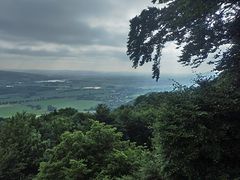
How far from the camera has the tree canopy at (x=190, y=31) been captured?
17094mm

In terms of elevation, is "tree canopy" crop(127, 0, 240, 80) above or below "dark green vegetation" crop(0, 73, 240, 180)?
above

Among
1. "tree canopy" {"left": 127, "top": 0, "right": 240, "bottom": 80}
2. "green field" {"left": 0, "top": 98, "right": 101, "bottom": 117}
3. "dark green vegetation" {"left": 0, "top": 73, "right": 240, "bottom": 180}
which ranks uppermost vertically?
"tree canopy" {"left": 127, "top": 0, "right": 240, "bottom": 80}

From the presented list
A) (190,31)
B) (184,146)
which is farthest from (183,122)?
(190,31)

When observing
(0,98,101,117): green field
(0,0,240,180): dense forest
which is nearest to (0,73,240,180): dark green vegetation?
(0,0,240,180): dense forest

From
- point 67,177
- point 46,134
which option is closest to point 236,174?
point 67,177

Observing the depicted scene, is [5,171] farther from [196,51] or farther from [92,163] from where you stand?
[196,51]

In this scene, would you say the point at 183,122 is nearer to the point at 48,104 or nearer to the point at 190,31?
the point at 190,31

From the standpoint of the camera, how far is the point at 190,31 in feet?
63.8

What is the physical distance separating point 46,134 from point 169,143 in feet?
109

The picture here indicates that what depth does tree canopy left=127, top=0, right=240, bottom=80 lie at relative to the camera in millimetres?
17094

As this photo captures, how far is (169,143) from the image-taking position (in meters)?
15.0

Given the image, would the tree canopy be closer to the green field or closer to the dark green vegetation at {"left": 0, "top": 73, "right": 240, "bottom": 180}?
the dark green vegetation at {"left": 0, "top": 73, "right": 240, "bottom": 180}

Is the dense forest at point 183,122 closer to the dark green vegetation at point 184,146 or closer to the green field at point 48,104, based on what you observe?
the dark green vegetation at point 184,146

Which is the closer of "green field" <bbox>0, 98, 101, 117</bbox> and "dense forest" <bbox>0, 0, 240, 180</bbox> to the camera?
"dense forest" <bbox>0, 0, 240, 180</bbox>
